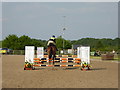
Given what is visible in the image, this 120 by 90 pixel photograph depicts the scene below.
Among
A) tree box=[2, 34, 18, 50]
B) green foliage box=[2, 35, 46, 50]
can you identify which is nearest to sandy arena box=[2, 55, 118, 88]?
tree box=[2, 34, 18, 50]

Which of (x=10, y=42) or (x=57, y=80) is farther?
(x=10, y=42)

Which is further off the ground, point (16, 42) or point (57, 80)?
point (16, 42)

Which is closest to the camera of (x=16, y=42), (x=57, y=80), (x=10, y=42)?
(x=57, y=80)

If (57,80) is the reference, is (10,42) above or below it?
above

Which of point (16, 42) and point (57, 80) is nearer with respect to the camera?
point (57, 80)

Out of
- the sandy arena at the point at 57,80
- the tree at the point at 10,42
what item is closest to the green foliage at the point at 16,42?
the tree at the point at 10,42

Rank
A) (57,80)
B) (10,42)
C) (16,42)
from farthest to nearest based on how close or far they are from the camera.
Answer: (10,42)
(16,42)
(57,80)

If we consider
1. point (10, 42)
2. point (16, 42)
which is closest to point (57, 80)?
point (16, 42)

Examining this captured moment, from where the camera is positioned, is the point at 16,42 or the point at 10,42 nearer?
the point at 16,42

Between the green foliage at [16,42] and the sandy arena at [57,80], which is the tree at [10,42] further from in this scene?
the sandy arena at [57,80]

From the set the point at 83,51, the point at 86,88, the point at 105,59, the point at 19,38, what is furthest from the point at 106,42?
the point at 86,88

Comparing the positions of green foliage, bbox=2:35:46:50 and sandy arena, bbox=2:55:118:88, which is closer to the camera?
sandy arena, bbox=2:55:118:88

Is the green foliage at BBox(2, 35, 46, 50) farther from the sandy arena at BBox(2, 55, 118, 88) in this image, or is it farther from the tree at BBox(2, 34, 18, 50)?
the sandy arena at BBox(2, 55, 118, 88)

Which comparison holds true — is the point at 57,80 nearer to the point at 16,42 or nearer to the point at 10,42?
the point at 16,42
